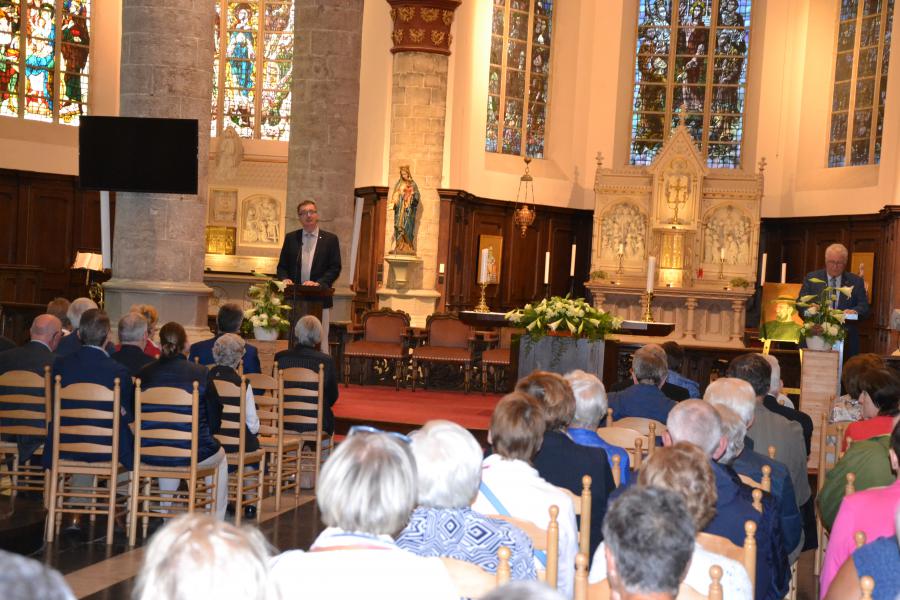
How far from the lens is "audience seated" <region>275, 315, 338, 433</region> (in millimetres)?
9047

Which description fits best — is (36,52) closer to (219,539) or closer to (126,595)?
(126,595)

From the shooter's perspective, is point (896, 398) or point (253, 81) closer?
point (896, 398)

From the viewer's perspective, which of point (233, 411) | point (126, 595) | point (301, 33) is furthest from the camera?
point (301, 33)

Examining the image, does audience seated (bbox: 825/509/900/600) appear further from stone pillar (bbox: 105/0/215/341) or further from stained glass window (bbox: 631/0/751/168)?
stained glass window (bbox: 631/0/751/168)

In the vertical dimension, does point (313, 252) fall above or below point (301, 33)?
below

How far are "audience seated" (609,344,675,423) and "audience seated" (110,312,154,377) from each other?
3.31 m

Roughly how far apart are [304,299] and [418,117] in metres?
8.55

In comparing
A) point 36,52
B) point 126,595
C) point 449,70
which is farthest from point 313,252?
point 36,52

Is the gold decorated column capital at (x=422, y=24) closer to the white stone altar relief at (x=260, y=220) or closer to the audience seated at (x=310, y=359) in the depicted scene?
the white stone altar relief at (x=260, y=220)

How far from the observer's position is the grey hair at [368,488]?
9.23 ft

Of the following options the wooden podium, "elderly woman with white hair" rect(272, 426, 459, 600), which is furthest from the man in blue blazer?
"elderly woman with white hair" rect(272, 426, 459, 600)

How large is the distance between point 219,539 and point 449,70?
17.7 metres

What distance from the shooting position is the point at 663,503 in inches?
107

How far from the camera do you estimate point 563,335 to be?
11.2 m
